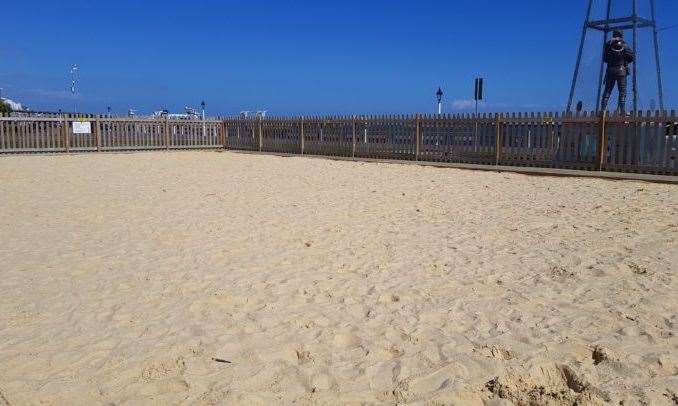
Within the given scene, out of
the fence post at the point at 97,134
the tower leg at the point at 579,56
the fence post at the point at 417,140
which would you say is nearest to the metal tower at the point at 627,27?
the tower leg at the point at 579,56

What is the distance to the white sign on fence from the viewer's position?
22.5 m

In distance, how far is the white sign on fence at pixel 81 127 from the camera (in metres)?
22.5

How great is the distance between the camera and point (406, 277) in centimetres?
491

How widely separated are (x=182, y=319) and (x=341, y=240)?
110 inches

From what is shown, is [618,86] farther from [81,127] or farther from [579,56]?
[81,127]

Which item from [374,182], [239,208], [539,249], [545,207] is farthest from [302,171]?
[539,249]

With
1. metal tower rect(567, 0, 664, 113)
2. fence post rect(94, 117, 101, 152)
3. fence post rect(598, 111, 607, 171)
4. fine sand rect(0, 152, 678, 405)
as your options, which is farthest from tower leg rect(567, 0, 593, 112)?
fence post rect(94, 117, 101, 152)

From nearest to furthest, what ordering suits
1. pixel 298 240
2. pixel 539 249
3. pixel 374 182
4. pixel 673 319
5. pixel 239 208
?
1. pixel 673 319
2. pixel 539 249
3. pixel 298 240
4. pixel 239 208
5. pixel 374 182

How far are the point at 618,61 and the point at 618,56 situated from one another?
176mm

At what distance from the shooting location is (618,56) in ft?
54.8

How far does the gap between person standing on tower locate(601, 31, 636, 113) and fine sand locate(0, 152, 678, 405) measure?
32.2 ft

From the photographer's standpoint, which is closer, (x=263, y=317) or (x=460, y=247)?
(x=263, y=317)

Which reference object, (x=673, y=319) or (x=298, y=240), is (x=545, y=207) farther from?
(x=673, y=319)

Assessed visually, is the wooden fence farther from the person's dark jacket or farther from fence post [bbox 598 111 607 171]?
the person's dark jacket
